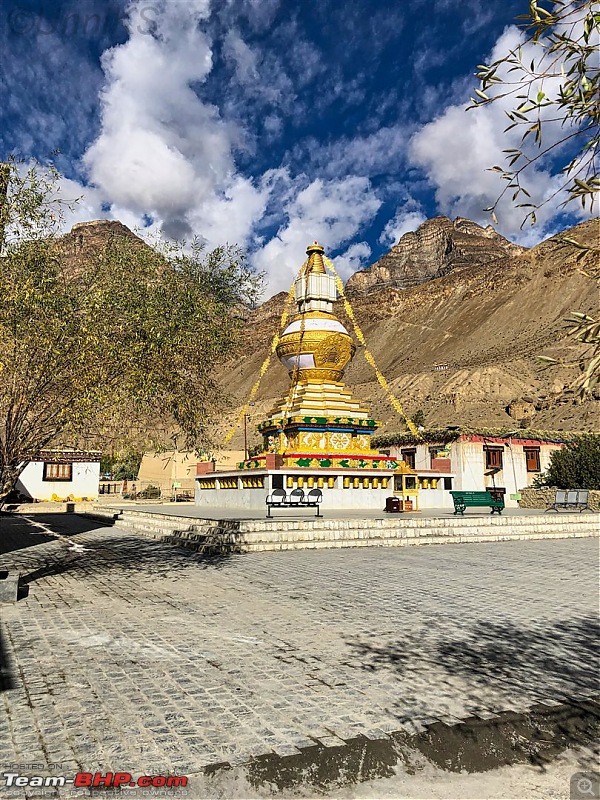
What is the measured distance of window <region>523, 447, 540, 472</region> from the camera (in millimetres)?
31641

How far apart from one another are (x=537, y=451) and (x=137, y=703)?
30.8 metres

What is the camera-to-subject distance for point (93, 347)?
9.10 metres

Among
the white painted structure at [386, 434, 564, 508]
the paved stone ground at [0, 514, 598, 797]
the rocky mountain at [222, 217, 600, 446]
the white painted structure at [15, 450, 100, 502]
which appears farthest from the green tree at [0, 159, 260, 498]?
the rocky mountain at [222, 217, 600, 446]

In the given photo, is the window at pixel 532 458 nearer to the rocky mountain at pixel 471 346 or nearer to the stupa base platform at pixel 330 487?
the stupa base platform at pixel 330 487

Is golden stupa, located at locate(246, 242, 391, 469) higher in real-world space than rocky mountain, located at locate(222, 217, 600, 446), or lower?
lower

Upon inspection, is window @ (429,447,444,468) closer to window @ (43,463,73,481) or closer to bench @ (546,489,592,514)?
bench @ (546,489,592,514)

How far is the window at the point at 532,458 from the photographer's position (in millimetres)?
31641

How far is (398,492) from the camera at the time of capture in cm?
2492

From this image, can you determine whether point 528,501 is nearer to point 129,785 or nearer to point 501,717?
point 501,717

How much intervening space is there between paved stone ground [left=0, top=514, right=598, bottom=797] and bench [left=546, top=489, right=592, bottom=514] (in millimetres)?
14875

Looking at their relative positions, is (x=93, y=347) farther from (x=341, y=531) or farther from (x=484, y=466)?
(x=484, y=466)

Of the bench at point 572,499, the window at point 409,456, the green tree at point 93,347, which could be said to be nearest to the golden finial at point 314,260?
the window at point 409,456

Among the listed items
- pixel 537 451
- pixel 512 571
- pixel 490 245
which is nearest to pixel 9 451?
pixel 512 571

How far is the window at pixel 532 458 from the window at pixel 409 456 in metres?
5.83
